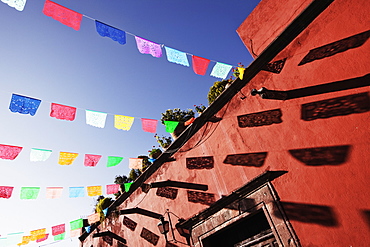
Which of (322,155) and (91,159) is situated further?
(91,159)

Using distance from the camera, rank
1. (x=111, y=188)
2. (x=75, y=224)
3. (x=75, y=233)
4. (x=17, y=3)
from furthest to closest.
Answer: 1. (x=75, y=233)
2. (x=75, y=224)
3. (x=111, y=188)
4. (x=17, y=3)

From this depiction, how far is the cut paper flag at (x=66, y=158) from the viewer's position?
5.60 metres

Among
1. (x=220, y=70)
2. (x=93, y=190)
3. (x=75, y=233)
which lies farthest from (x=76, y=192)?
(x=220, y=70)

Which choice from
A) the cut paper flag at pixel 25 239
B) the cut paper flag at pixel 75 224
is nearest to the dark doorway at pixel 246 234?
the cut paper flag at pixel 75 224

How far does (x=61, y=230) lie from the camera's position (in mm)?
7898

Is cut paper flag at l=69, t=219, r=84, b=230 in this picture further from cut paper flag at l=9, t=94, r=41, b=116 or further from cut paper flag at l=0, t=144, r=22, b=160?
cut paper flag at l=9, t=94, r=41, b=116

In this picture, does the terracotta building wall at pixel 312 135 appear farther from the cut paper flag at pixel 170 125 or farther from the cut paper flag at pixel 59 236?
the cut paper flag at pixel 59 236

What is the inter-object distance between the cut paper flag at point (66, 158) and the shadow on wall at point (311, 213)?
210 inches

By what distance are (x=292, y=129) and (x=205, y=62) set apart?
261 centimetres

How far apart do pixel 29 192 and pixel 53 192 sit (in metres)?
0.65

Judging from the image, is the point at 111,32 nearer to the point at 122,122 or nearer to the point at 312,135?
the point at 122,122

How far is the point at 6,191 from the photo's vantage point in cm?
570

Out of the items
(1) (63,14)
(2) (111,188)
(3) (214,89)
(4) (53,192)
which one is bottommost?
(2) (111,188)

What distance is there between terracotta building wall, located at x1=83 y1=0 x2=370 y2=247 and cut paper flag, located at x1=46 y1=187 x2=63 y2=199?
14.7 ft
